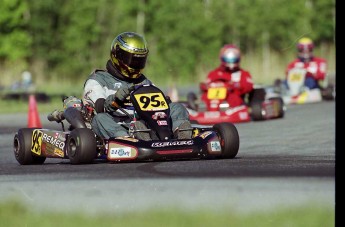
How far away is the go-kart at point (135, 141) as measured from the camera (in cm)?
1021

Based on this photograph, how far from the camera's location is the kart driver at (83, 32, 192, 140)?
1068cm

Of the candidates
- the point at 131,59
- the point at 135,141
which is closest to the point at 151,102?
the point at 135,141

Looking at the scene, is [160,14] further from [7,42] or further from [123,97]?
[123,97]

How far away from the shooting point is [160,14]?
159 feet

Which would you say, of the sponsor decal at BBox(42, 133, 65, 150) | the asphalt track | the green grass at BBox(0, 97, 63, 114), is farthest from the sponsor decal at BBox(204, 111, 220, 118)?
the sponsor decal at BBox(42, 133, 65, 150)

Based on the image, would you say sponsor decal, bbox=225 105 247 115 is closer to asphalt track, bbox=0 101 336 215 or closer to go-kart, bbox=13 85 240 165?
asphalt track, bbox=0 101 336 215

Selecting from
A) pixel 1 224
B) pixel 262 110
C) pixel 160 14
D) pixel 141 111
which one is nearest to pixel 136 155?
pixel 141 111

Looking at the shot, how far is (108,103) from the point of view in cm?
1086

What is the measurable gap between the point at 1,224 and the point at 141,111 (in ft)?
12.0

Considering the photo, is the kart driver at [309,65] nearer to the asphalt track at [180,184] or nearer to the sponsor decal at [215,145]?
the asphalt track at [180,184]

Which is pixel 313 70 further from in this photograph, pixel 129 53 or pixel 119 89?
pixel 119 89

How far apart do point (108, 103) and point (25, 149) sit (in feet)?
3.39

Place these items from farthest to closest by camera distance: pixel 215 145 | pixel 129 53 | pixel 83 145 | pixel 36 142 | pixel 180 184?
pixel 129 53 → pixel 36 142 → pixel 215 145 → pixel 83 145 → pixel 180 184

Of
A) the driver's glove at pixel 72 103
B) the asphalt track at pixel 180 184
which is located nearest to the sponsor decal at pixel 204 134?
the asphalt track at pixel 180 184
